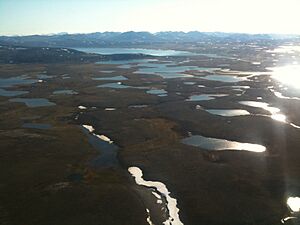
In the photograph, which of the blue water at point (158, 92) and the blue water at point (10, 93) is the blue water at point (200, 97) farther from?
the blue water at point (10, 93)

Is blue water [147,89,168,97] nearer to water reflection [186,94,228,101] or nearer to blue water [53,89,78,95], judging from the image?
water reflection [186,94,228,101]

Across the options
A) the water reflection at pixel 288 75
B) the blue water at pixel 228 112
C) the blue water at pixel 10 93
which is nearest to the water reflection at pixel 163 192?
the blue water at pixel 228 112

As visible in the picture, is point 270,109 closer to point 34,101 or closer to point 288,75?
point 34,101

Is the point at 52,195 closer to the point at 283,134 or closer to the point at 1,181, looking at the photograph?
the point at 1,181

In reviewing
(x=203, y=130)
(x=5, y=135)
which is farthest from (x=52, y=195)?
(x=203, y=130)

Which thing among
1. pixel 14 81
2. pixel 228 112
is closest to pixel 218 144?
pixel 228 112

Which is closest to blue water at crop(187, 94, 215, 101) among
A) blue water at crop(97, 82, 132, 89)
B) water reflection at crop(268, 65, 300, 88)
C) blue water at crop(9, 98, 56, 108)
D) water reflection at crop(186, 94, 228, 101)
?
water reflection at crop(186, 94, 228, 101)

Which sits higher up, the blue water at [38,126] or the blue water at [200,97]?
the blue water at [38,126]

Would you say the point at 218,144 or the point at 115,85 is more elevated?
the point at 218,144
